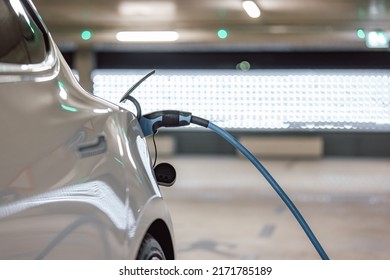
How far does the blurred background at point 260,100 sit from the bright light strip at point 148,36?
0.02 meters

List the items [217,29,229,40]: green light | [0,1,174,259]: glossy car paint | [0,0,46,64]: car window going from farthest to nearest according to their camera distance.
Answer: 1. [217,29,229,40]: green light
2. [0,0,46,64]: car window
3. [0,1,174,259]: glossy car paint

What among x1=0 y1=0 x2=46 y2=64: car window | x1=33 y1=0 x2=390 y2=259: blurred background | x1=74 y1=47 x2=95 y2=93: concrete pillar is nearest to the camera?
x1=0 y1=0 x2=46 y2=64: car window

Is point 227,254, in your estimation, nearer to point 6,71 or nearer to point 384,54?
point 6,71

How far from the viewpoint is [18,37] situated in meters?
1.13

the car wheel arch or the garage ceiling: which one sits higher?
the garage ceiling

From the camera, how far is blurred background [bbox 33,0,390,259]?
6.11 meters

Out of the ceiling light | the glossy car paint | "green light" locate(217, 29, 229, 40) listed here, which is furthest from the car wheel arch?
"green light" locate(217, 29, 229, 40)

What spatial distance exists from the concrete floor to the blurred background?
0.05ft

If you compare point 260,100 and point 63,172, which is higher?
point 260,100

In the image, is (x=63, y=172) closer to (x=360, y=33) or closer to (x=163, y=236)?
(x=163, y=236)

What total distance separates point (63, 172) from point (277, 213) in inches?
231

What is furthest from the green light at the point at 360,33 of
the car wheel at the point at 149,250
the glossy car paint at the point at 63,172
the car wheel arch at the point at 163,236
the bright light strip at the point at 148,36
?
the glossy car paint at the point at 63,172

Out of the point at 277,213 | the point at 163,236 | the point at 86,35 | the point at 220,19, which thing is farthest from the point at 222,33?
→ the point at 163,236

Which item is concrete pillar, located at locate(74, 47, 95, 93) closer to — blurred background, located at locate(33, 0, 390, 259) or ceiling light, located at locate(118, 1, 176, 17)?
blurred background, located at locate(33, 0, 390, 259)
